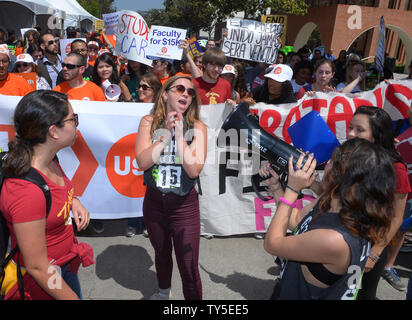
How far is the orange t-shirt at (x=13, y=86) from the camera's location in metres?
3.89

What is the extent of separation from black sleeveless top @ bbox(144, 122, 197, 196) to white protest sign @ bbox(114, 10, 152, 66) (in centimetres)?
292

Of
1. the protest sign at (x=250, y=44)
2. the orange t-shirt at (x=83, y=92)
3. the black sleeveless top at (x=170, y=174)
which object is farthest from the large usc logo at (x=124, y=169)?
the protest sign at (x=250, y=44)

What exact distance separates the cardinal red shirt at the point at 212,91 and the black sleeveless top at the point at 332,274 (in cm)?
262

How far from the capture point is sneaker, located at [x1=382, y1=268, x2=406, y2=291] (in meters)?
3.18

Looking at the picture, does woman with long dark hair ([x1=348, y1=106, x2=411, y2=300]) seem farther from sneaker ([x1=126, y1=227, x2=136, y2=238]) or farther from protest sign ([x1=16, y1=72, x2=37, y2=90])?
protest sign ([x1=16, y1=72, x2=37, y2=90])

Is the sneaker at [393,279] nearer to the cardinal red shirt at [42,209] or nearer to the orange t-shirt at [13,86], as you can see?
the cardinal red shirt at [42,209]

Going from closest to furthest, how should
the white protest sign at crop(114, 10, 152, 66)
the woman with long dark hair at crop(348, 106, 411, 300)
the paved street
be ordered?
the woman with long dark hair at crop(348, 106, 411, 300), the paved street, the white protest sign at crop(114, 10, 152, 66)

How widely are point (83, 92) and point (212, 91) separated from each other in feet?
4.85

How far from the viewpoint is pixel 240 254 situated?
3619 mm

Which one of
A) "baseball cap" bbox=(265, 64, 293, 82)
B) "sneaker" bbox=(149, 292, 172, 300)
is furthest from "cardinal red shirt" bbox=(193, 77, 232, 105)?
"sneaker" bbox=(149, 292, 172, 300)

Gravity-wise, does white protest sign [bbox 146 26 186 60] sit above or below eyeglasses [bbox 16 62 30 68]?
above

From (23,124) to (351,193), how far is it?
151 centimetres

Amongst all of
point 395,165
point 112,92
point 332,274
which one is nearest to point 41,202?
point 332,274

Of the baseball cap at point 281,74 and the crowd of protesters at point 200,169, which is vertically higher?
the baseball cap at point 281,74
